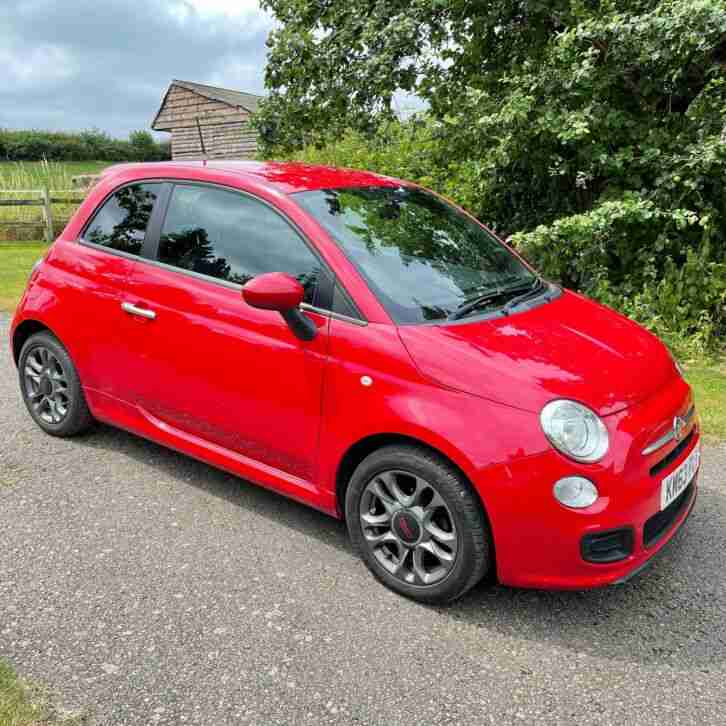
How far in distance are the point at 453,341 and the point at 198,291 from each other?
54.8 inches

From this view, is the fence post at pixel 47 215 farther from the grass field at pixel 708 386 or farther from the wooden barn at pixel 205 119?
the wooden barn at pixel 205 119

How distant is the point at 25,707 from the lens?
7.96 ft

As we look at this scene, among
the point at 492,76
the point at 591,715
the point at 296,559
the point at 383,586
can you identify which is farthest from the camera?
the point at 492,76

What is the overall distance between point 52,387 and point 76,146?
4559 cm

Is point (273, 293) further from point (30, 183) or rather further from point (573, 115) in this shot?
point (30, 183)

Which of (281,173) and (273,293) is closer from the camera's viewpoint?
(273,293)

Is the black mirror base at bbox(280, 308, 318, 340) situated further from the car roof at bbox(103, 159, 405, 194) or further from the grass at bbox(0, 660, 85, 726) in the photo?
the grass at bbox(0, 660, 85, 726)

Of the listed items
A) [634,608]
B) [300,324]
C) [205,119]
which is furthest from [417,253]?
[205,119]

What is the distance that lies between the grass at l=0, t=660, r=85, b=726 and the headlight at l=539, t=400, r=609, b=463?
1907 mm

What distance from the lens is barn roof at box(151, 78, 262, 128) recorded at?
30.0 m

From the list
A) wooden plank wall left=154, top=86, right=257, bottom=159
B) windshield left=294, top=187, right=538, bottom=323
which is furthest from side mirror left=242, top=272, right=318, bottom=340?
wooden plank wall left=154, top=86, right=257, bottom=159

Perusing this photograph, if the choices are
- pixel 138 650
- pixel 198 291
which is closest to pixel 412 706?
pixel 138 650

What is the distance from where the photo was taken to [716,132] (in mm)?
6859

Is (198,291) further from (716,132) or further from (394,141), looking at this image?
(394,141)
